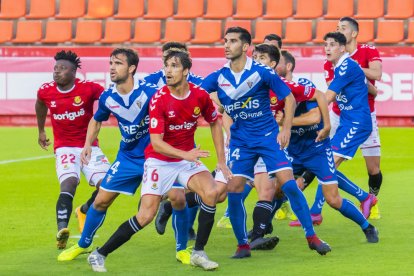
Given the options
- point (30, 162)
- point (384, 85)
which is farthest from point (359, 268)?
point (384, 85)

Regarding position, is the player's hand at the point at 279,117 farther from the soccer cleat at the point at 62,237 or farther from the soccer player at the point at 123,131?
the soccer cleat at the point at 62,237

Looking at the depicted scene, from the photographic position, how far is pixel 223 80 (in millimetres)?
9805

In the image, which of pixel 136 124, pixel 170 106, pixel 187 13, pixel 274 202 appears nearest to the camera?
pixel 170 106

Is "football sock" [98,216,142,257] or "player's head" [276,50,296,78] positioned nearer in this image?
"football sock" [98,216,142,257]

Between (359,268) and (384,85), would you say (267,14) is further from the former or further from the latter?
(359,268)

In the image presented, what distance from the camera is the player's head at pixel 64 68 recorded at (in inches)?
432

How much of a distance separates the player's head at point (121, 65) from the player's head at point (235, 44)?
2.86ft

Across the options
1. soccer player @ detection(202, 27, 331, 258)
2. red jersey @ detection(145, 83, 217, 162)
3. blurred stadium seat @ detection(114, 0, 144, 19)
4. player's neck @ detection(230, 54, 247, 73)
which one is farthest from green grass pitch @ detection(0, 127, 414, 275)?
blurred stadium seat @ detection(114, 0, 144, 19)

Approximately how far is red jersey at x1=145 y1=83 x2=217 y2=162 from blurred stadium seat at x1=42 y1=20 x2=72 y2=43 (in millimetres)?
19017

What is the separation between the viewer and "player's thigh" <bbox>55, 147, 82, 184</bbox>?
1085 cm

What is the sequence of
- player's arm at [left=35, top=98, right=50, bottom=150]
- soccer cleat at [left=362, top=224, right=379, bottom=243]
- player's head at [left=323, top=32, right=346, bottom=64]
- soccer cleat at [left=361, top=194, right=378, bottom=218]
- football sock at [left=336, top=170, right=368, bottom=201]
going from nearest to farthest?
soccer cleat at [left=362, top=224, right=379, bottom=243] < player's arm at [left=35, top=98, right=50, bottom=150] < player's head at [left=323, top=32, right=346, bottom=64] < football sock at [left=336, top=170, right=368, bottom=201] < soccer cleat at [left=361, top=194, right=378, bottom=218]

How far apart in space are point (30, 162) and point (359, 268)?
10235mm

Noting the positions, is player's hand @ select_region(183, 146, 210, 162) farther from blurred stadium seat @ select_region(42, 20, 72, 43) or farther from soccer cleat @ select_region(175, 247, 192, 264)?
blurred stadium seat @ select_region(42, 20, 72, 43)

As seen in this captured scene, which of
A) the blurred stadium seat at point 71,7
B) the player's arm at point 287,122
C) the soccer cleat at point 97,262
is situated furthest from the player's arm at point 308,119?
the blurred stadium seat at point 71,7
